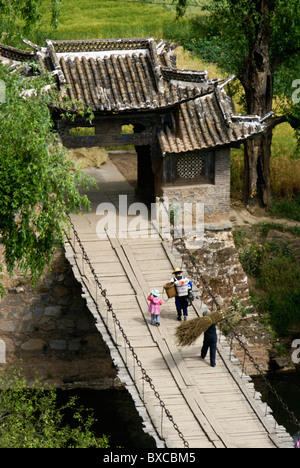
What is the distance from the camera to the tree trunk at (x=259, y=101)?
34.9m

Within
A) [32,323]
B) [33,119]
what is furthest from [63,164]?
[32,323]

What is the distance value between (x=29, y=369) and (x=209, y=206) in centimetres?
761

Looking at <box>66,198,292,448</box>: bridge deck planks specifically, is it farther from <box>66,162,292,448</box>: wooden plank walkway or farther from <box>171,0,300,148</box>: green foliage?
<box>171,0,300,148</box>: green foliage

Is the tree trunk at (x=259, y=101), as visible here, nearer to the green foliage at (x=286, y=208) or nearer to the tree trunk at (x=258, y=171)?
the tree trunk at (x=258, y=171)

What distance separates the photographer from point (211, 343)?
24.8 meters

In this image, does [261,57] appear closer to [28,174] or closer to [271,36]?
[271,36]

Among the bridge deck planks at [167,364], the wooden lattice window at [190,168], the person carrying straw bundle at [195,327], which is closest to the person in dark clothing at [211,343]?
the person carrying straw bundle at [195,327]

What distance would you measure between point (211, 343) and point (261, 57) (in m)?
13.7

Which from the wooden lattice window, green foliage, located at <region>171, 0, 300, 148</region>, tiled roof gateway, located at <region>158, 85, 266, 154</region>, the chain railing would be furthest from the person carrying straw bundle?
green foliage, located at <region>171, 0, 300, 148</region>

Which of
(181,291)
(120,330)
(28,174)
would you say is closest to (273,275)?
(181,291)

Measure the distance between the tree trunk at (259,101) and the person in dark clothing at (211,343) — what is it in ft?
39.9

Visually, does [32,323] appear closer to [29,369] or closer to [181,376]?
[29,369]

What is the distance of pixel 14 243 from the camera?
22.8 m

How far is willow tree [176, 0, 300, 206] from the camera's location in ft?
111
